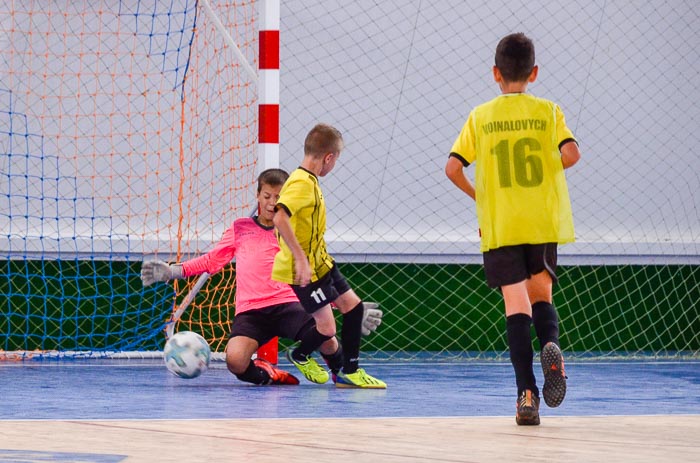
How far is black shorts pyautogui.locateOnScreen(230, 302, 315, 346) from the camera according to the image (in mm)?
5863

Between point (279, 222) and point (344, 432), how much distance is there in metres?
1.62

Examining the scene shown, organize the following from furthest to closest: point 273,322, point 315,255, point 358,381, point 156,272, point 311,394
A: point 273,322 → point 156,272 → point 358,381 → point 315,255 → point 311,394

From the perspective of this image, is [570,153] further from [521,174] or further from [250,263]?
[250,263]

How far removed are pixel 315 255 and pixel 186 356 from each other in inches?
33.1

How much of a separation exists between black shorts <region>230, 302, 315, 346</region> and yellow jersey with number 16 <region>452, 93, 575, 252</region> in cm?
199

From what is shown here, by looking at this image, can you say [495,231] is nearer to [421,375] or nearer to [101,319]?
[421,375]

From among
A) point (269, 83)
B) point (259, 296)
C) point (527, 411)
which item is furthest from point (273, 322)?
point (527, 411)

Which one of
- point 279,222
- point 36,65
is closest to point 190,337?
point 279,222

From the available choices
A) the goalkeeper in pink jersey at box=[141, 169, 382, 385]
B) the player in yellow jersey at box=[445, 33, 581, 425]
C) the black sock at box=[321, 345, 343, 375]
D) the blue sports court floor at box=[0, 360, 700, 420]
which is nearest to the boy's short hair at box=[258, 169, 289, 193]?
the goalkeeper in pink jersey at box=[141, 169, 382, 385]

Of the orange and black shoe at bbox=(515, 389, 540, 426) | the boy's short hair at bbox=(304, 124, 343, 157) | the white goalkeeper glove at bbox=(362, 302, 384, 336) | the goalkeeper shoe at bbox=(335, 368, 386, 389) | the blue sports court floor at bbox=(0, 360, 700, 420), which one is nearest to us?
the orange and black shoe at bbox=(515, 389, 540, 426)

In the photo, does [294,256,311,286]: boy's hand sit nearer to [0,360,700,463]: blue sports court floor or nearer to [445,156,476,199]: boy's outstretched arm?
[0,360,700,463]: blue sports court floor

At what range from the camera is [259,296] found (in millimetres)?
5945

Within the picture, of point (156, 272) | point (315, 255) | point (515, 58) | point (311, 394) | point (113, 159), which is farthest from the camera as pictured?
point (113, 159)

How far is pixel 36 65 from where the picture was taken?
8102mm
